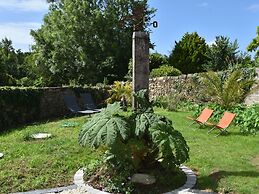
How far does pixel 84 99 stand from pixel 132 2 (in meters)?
18.1

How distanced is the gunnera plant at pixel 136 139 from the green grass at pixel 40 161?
122 cm

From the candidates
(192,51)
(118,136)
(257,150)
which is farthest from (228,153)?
(192,51)

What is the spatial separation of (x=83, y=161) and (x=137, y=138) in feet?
6.68

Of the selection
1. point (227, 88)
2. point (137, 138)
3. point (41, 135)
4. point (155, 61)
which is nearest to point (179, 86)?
point (227, 88)

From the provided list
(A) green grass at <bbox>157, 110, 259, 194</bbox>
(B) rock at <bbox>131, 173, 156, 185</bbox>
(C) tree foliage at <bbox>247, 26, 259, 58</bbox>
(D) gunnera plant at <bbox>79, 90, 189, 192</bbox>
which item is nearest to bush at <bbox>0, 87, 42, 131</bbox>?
(A) green grass at <bbox>157, 110, 259, 194</bbox>

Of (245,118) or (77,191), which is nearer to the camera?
(77,191)

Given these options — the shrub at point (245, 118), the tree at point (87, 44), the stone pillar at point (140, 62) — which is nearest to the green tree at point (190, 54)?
the tree at point (87, 44)

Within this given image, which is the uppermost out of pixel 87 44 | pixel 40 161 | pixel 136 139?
pixel 87 44

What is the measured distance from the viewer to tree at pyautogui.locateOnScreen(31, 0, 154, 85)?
2964 centimetres

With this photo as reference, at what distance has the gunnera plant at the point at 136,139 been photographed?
5407mm

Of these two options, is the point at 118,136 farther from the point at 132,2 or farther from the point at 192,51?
the point at 132,2

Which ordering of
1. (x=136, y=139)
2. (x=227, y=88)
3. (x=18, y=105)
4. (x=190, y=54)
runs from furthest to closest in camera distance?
(x=190, y=54) → (x=18, y=105) → (x=227, y=88) → (x=136, y=139)

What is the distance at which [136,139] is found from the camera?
5.64 meters

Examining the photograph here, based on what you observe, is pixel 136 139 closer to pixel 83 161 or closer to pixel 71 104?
pixel 83 161
